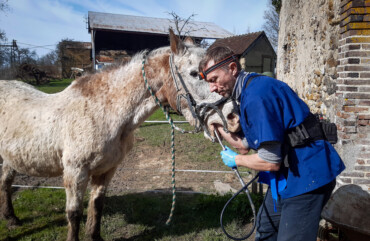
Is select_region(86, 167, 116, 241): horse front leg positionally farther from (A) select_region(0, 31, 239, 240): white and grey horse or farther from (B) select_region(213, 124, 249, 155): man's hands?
(B) select_region(213, 124, 249, 155): man's hands

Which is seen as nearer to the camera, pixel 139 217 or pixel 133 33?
pixel 139 217

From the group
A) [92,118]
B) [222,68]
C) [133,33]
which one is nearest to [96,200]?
[92,118]

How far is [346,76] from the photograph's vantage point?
320 centimetres

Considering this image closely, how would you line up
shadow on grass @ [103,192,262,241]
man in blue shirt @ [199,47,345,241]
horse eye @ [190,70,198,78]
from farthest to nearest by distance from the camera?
shadow on grass @ [103,192,262,241] < horse eye @ [190,70,198,78] < man in blue shirt @ [199,47,345,241]

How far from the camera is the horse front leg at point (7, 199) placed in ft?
12.0

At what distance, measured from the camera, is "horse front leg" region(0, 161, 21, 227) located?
3.65m

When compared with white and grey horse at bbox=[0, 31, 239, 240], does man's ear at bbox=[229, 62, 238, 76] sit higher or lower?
higher

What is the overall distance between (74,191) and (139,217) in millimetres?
1424

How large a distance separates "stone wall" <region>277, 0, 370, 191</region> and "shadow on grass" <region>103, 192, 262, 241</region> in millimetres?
1442

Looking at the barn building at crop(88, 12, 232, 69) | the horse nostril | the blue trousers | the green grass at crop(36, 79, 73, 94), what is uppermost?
the barn building at crop(88, 12, 232, 69)

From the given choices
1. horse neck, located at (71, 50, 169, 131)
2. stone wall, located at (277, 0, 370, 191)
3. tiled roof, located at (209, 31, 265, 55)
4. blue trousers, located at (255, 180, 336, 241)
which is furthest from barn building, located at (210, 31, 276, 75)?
blue trousers, located at (255, 180, 336, 241)

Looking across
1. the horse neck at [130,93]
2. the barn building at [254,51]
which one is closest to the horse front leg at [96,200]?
the horse neck at [130,93]

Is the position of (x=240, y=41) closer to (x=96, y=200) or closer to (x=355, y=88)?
(x=355, y=88)

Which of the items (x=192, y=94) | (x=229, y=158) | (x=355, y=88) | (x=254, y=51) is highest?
(x=254, y=51)
